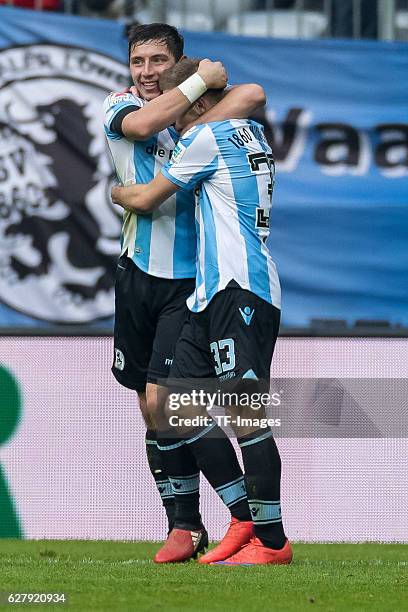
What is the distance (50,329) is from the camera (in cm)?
675

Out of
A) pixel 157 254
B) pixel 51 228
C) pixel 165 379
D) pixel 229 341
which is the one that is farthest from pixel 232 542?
pixel 51 228

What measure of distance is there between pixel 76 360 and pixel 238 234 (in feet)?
6.22

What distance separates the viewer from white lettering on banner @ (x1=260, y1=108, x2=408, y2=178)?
9.94 m

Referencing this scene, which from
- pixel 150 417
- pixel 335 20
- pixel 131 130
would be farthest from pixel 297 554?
pixel 335 20

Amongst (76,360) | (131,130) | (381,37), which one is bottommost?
(76,360)

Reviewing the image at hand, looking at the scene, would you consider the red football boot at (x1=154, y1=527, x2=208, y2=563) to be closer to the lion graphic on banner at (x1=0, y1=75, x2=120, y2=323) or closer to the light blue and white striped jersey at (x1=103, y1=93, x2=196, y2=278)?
the light blue and white striped jersey at (x1=103, y1=93, x2=196, y2=278)

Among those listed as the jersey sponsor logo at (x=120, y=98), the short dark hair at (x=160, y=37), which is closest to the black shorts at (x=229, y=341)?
the jersey sponsor logo at (x=120, y=98)

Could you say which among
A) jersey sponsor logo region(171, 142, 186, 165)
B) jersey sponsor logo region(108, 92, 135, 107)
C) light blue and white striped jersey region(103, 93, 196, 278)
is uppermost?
jersey sponsor logo region(108, 92, 135, 107)

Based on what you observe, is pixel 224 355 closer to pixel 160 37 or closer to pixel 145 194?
pixel 145 194

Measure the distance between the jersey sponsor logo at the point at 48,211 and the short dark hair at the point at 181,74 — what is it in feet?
14.1

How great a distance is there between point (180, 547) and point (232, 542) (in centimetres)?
22

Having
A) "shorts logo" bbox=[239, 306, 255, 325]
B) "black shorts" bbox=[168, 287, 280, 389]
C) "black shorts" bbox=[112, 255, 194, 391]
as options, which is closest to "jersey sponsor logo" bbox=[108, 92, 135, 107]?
"black shorts" bbox=[112, 255, 194, 391]

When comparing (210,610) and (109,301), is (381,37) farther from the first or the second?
(210,610)

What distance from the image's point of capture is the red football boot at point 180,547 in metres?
5.27
